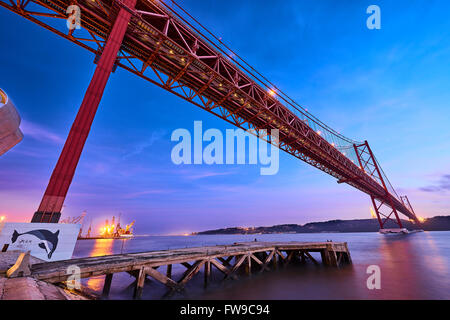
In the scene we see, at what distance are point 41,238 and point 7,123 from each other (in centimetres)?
2170

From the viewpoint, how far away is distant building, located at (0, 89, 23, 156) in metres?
17.2

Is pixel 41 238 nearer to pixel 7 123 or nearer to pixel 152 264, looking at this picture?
pixel 152 264

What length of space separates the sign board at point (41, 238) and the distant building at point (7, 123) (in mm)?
18982

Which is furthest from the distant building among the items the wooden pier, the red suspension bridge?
the wooden pier

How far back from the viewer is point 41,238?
20.4 ft

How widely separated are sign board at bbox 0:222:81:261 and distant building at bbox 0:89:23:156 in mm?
Answer: 18982

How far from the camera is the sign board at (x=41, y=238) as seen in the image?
5.87 m

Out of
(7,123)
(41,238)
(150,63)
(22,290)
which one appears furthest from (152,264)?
(7,123)

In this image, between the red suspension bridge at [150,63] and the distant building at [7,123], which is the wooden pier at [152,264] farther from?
the distant building at [7,123]

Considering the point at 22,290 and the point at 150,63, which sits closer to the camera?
the point at 22,290

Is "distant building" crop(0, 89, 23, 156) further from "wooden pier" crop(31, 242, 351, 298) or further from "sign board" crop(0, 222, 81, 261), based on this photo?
"wooden pier" crop(31, 242, 351, 298)

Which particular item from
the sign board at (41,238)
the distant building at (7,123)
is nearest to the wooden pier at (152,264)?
the sign board at (41,238)

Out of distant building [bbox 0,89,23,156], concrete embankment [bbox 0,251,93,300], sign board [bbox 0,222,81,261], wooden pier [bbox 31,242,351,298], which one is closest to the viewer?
concrete embankment [bbox 0,251,93,300]
